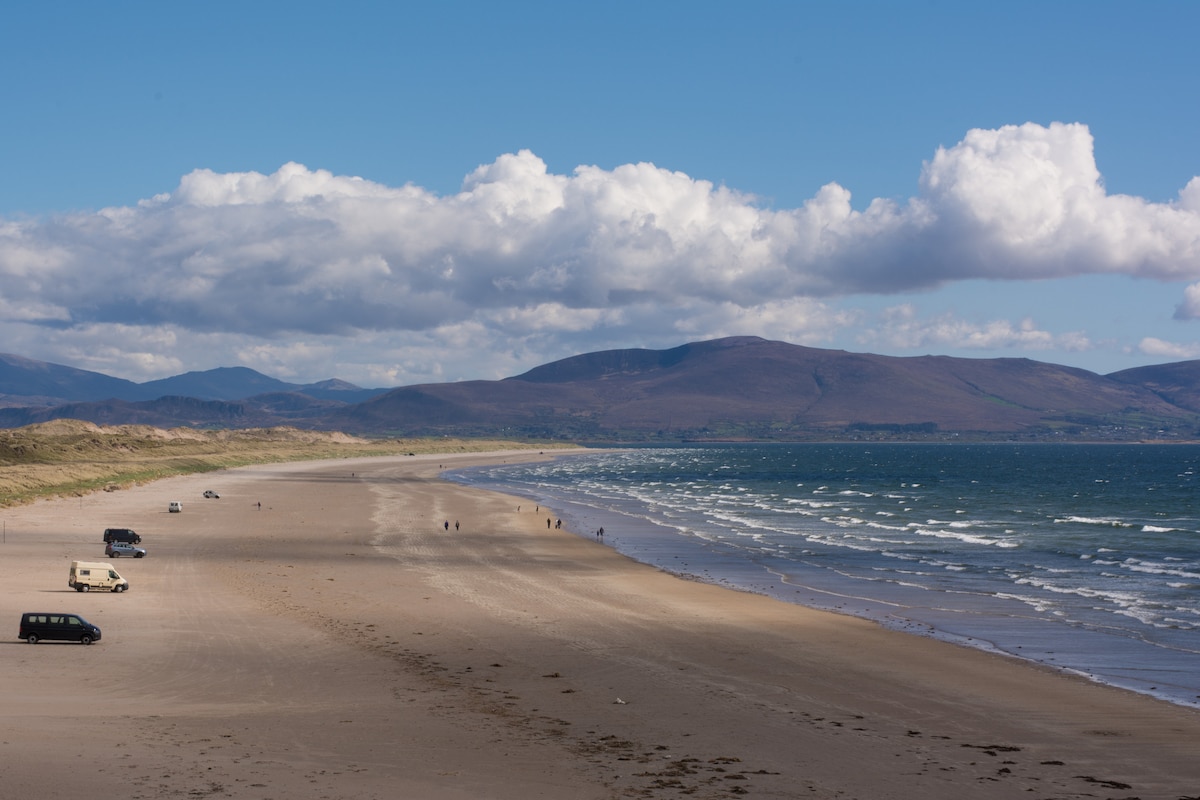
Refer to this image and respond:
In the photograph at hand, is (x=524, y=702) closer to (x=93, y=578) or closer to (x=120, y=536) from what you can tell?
(x=93, y=578)

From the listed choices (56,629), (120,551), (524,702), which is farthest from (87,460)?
(524,702)

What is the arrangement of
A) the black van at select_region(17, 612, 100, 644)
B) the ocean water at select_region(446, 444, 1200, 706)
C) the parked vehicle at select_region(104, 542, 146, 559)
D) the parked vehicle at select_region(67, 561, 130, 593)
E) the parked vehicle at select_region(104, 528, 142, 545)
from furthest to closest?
the parked vehicle at select_region(104, 528, 142, 545), the parked vehicle at select_region(104, 542, 146, 559), the parked vehicle at select_region(67, 561, 130, 593), the ocean water at select_region(446, 444, 1200, 706), the black van at select_region(17, 612, 100, 644)

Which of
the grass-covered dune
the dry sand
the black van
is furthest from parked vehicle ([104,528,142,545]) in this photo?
the grass-covered dune

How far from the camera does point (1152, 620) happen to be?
37.8m

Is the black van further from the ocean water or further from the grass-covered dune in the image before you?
the grass-covered dune

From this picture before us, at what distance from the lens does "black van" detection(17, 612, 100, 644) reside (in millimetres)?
29422

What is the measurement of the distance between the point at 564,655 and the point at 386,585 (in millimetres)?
16324

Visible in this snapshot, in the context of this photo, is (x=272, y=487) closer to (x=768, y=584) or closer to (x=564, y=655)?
(x=768, y=584)

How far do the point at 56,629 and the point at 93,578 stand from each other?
10693mm

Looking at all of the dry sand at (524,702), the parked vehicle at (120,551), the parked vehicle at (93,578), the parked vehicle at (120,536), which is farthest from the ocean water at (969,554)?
the parked vehicle at (120,536)

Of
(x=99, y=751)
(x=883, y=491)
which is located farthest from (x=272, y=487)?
(x=99, y=751)

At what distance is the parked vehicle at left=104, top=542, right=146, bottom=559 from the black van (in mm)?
21667

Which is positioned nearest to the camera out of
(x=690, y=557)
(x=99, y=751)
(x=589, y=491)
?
(x=99, y=751)

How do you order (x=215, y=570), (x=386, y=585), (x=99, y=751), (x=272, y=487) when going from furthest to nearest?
(x=272, y=487), (x=215, y=570), (x=386, y=585), (x=99, y=751)
